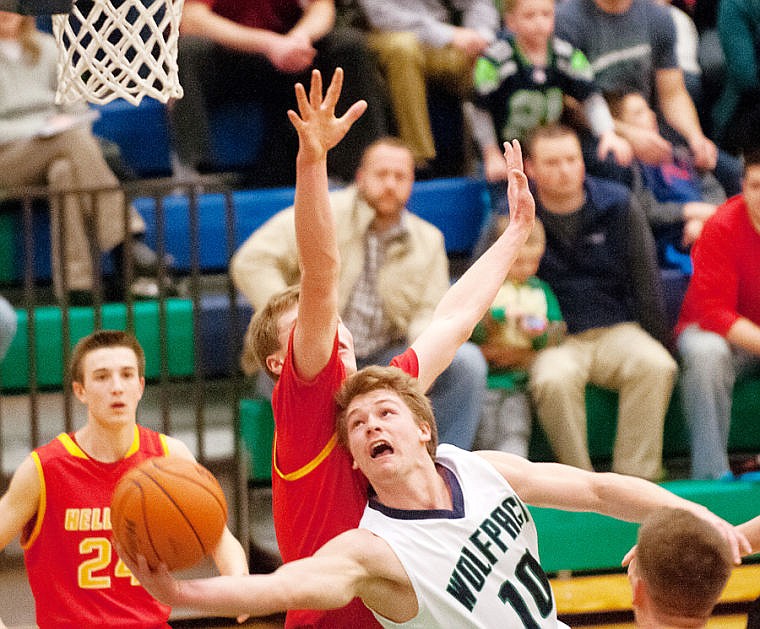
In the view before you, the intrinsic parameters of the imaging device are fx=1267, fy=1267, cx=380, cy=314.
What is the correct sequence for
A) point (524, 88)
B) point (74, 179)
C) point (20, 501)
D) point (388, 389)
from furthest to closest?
1. point (524, 88)
2. point (74, 179)
3. point (20, 501)
4. point (388, 389)

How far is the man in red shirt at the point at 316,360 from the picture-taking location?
8.81 ft

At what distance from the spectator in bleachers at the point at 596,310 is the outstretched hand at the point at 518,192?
1.78m

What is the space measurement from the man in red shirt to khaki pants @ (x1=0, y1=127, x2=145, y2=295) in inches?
100

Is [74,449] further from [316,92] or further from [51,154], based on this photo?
[51,154]

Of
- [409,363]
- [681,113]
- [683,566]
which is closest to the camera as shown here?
[683,566]

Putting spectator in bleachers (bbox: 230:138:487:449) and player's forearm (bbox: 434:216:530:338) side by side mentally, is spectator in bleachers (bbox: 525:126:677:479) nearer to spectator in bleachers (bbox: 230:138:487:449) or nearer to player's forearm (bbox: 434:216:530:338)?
spectator in bleachers (bbox: 230:138:487:449)

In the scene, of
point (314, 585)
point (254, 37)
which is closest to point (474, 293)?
point (314, 585)

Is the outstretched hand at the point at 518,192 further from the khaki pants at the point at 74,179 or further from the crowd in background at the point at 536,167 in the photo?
the khaki pants at the point at 74,179

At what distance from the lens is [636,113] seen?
20.0 feet

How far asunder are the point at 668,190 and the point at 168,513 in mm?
3982

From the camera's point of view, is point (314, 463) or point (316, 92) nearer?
point (316, 92)

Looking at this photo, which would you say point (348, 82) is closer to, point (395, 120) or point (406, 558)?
point (395, 120)

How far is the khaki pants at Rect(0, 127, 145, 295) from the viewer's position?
18.4 ft

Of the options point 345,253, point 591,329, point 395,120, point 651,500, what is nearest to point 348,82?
point 395,120
